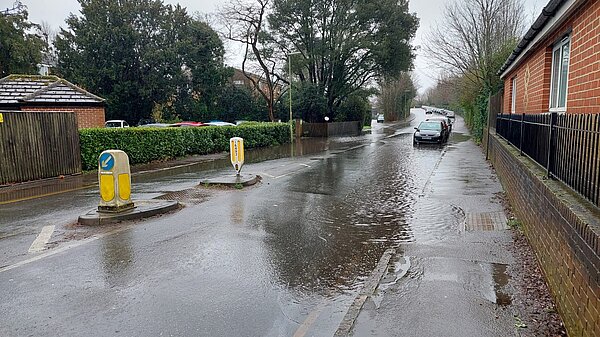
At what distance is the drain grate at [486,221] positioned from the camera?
7637mm

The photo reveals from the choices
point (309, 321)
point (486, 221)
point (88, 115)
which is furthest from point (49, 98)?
point (309, 321)

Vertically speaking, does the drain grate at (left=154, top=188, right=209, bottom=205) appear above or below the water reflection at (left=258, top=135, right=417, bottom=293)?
above

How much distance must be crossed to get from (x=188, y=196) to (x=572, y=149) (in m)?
7.99

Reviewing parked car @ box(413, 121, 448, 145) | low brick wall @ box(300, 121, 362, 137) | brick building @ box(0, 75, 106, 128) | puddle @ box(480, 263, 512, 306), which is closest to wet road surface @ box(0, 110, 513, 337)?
puddle @ box(480, 263, 512, 306)

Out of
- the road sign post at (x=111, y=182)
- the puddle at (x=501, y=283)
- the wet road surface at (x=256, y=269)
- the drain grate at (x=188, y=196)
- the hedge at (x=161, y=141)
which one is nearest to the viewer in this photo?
the wet road surface at (x=256, y=269)

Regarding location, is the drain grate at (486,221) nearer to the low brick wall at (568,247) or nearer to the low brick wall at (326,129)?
the low brick wall at (568,247)

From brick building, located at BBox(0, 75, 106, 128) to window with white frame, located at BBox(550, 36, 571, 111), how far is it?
15.9 m

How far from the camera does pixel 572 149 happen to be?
4.58 m

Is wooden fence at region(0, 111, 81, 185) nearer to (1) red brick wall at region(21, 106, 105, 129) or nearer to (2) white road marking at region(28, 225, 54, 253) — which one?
(1) red brick wall at region(21, 106, 105, 129)

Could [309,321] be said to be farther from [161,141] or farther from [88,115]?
[88,115]

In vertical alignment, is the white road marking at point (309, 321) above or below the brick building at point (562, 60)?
below

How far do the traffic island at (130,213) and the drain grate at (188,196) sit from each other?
2.80 ft

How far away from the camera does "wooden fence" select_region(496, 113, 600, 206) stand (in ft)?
12.7

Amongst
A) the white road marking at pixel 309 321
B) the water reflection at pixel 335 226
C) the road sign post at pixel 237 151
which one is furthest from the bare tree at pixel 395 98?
the white road marking at pixel 309 321
